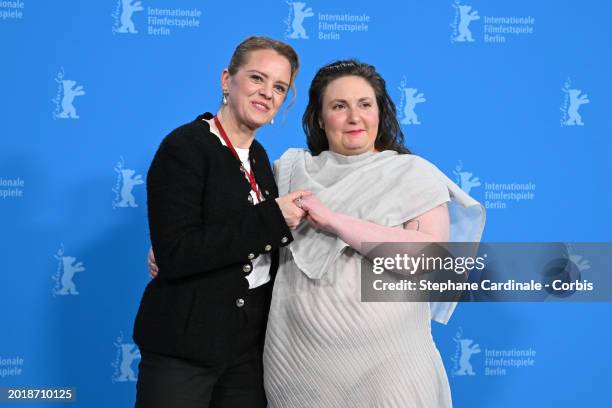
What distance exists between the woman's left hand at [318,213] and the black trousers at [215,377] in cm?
26

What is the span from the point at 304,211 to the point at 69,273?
1.60 meters

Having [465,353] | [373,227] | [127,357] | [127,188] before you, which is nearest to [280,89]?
[373,227]

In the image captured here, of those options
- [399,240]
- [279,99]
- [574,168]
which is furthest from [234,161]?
[574,168]

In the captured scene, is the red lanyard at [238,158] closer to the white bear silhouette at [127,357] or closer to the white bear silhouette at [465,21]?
the white bear silhouette at [127,357]

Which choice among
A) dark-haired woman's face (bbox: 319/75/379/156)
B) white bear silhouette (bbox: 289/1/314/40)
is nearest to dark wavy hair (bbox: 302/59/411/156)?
dark-haired woman's face (bbox: 319/75/379/156)

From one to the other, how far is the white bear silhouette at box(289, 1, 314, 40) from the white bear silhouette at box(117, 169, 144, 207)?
954 mm

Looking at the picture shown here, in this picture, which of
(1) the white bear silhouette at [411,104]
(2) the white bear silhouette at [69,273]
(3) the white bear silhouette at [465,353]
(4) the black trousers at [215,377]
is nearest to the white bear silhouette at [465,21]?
(1) the white bear silhouette at [411,104]

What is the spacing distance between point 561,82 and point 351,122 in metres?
1.68

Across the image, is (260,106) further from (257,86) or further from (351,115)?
(351,115)

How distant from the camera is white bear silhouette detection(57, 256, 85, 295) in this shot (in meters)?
2.81

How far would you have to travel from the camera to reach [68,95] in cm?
282

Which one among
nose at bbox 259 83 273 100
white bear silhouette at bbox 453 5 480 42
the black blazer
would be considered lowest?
the black blazer

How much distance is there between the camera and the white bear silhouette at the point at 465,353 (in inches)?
119

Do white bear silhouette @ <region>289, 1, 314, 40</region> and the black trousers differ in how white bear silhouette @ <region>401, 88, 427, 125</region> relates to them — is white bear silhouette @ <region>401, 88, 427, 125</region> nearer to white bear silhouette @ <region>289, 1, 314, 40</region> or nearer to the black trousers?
white bear silhouette @ <region>289, 1, 314, 40</region>
